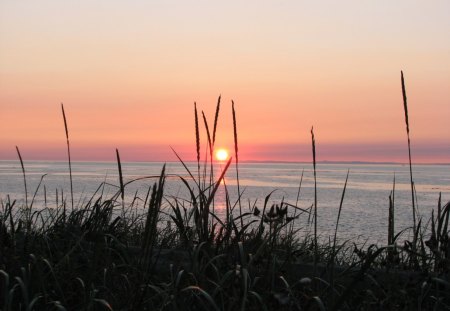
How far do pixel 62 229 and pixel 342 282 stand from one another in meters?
2.61

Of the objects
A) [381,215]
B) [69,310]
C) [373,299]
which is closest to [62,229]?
[69,310]

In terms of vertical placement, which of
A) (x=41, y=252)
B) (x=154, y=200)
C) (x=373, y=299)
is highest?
(x=154, y=200)

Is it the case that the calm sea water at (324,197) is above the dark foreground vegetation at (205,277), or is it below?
below

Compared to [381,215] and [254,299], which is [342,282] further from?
[381,215]

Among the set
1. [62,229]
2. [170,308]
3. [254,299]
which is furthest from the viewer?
[62,229]

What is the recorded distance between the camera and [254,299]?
3.71 meters

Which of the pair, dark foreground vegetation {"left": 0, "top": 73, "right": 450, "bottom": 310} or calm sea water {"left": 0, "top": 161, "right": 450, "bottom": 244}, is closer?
dark foreground vegetation {"left": 0, "top": 73, "right": 450, "bottom": 310}

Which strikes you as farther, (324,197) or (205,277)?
(324,197)

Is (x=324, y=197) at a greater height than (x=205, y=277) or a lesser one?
lesser

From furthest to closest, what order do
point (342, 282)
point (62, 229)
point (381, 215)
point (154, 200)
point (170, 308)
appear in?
point (381, 215), point (62, 229), point (342, 282), point (170, 308), point (154, 200)

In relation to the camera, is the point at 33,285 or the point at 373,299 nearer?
the point at 33,285

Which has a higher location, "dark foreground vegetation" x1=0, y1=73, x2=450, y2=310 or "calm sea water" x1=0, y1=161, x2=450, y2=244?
"dark foreground vegetation" x1=0, y1=73, x2=450, y2=310

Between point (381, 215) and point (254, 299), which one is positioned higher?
point (254, 299)

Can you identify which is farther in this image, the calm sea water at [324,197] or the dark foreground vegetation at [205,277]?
the calm sea water at [324,197]
